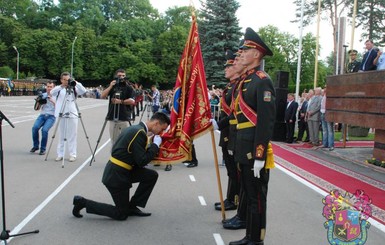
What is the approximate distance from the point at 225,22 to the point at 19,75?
1714 inches

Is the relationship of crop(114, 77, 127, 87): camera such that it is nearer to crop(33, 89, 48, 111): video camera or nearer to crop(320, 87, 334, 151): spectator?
crop(33, 89, 48, 111): video camera

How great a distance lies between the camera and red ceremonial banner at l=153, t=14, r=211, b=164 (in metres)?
5.80

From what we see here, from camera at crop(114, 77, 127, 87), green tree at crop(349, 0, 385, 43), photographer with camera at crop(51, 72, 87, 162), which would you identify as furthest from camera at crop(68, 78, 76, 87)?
green tree at crop(349, 0, 385, 43)

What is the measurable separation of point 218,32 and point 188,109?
124ft

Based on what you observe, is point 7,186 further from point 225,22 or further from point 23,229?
point 225,22

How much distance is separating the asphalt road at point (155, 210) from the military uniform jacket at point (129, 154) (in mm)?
587

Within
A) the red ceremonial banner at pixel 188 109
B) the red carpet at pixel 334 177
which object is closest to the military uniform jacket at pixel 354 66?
the red carpet at pixel 334 177

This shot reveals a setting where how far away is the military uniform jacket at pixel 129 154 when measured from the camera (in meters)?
5.52

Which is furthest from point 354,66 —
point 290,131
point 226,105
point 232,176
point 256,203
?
point 256,203

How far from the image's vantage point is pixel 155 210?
6.22 metres

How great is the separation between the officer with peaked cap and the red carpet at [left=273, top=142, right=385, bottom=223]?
262cm

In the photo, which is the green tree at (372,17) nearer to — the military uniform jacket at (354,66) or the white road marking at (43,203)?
the military uniform jacket at (354,66)

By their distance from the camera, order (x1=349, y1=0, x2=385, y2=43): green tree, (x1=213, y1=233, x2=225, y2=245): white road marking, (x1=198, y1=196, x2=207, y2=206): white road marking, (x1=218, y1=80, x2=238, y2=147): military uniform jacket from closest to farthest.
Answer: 1. (x1=213, y1=233, x2=225, y2=245): white road marking
2. (x1=218, y1=80, x2=238, y2=147): military uniform jacket
3. (x1=198, y1=196, x2=207, y2=206): white road marking
4. (x1=349, y1=0, x2=385, y2=43): green tree

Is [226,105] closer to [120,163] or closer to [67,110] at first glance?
[120,163]
